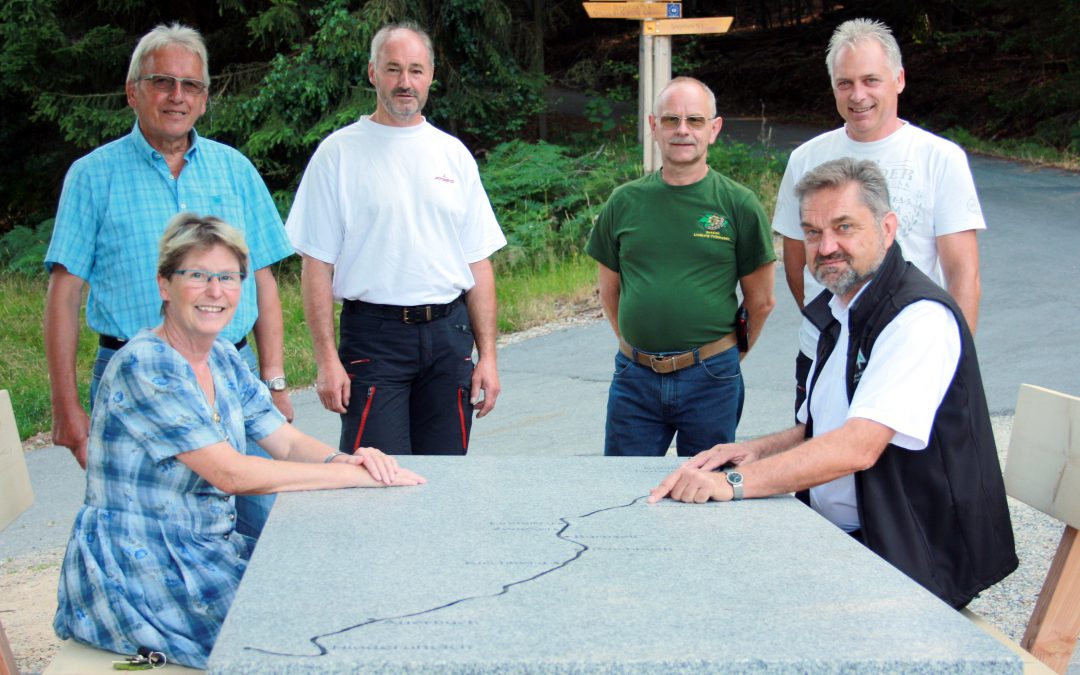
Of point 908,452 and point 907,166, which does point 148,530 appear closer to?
point 908,452

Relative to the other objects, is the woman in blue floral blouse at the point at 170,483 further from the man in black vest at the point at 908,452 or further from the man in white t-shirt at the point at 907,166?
the man in white t-shirt at the point at 907,166

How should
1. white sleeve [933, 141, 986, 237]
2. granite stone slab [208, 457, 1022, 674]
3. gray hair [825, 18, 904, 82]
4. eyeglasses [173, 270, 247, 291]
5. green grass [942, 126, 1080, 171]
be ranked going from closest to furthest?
granite stone slab [208, 457, 1022, 674] < eyeglasses [173, 270, 247, 291] < white sleeve [933, 141, 986, 237] < gray hair [825, 18, 904, 82] < green grass [942, 126, 1080, 171]

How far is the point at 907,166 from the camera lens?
12.6 feet

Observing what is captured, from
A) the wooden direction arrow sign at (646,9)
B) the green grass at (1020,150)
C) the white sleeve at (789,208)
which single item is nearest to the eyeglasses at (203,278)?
the white sleeve at (789,208)

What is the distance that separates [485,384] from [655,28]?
603 cm

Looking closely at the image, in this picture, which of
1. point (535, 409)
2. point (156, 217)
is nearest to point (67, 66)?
point (535, 409)

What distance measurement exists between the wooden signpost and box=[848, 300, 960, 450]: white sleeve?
6666 mm

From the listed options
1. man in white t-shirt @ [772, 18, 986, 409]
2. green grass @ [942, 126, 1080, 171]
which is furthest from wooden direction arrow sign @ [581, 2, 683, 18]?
green grass @ [942, 126, 1080, 171]

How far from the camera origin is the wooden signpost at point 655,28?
930 centimetres

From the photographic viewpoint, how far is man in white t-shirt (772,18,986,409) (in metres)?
3.78

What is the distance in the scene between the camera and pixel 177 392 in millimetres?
2703

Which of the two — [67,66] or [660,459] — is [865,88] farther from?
[67,66]

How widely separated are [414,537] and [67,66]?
12.7 meters

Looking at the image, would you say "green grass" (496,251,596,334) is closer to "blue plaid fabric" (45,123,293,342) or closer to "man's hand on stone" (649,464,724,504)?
"blue plaid fabric" (45,123,293,342)
